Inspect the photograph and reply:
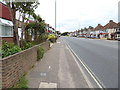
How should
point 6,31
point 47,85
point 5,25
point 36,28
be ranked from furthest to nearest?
point 36,28 → point 6,31 → point 5,25 → point 47,85

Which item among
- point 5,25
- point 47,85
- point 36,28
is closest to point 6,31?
point 5,25

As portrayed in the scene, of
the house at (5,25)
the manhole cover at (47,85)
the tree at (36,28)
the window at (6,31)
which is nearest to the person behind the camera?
the manhole cover at (47,85)

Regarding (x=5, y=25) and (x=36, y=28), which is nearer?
(x=5, y=25)

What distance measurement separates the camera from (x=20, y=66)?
603 centimetres

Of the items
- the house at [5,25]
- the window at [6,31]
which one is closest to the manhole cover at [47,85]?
the house at [5,25]

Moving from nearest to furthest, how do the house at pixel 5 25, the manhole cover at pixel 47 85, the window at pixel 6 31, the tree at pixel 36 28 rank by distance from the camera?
the manhole cover at pixel 47 85 → the house at pixel 5 25 → the window at pixel 6 31 → the tree at pixel 36 28

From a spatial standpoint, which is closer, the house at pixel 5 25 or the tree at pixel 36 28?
the house at pixel 5 25

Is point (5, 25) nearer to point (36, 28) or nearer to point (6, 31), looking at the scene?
point (6, 31)

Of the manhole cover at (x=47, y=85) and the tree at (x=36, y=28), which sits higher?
the tree at (x=36, y=28)

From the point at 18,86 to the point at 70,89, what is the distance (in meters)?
1.70

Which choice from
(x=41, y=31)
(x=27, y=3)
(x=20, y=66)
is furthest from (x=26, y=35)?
(x=20, y=66)

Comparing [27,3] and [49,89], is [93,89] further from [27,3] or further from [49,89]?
[27,3]

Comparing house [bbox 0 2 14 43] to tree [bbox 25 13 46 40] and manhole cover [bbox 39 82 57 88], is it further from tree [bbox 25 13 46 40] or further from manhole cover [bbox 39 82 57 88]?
manhole cover [bbox 39 82 57 88]

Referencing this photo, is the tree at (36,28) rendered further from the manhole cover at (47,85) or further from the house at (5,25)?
the manhole cover at (47,85)
